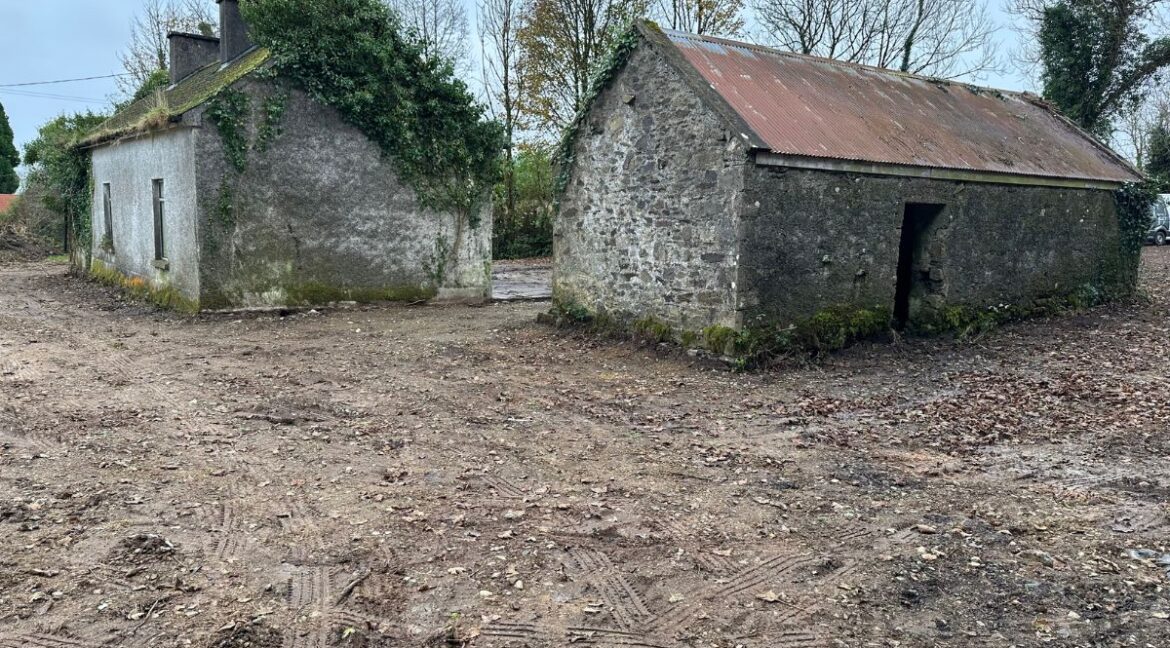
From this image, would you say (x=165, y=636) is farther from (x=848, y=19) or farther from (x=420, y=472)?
(x=848, y=19)

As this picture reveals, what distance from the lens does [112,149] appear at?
1752 centimetres

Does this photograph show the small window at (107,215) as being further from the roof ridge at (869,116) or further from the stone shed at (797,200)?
the roof ridge at (869,116)

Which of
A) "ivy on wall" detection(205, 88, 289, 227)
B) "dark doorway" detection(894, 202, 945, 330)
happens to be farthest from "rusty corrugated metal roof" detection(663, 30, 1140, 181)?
"ivy on wall" detection(205, 88, 289, 227)

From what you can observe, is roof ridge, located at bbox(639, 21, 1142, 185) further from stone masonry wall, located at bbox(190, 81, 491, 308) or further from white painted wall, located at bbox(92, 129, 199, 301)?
white painted wall, located at bbox(92, 129, 199, 301)

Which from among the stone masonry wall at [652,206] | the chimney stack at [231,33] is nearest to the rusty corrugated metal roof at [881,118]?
the stone masonry wall at [652,206]

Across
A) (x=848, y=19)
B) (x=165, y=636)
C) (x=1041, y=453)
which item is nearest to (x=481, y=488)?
(x=165, y=636)

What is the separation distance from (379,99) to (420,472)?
10.1 meters

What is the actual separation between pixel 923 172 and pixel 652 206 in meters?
3.80

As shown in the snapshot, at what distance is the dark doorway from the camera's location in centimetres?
1222

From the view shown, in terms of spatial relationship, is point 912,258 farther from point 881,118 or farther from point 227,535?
point 227,535

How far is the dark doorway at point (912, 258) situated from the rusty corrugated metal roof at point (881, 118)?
83 cm

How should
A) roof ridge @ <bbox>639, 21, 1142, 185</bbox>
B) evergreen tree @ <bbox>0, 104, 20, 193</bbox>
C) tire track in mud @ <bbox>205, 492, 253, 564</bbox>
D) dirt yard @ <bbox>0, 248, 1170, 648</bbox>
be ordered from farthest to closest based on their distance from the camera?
evergreen tree @ <bbox>0, 104, 20, 193</bbox>
roof ridge @ <bbox>639, 21, 1142, 185</bbox>
tire track in mud @ <bbox>205, 492, 253, 564</bbox>
dirt yard @ <bbox>0, 248, 1170, 648</bbox>

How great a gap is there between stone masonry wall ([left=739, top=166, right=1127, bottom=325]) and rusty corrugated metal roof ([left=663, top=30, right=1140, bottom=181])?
37cm

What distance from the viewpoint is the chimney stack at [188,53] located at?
18172 millimetres
